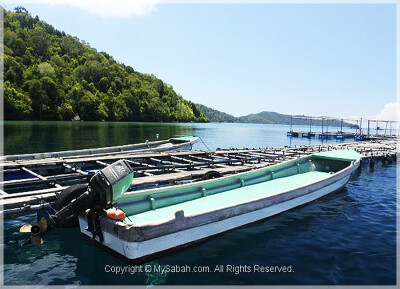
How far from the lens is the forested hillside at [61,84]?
97.5 metres

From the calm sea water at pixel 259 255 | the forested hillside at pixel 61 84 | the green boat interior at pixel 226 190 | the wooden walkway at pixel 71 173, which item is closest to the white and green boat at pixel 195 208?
the green boat interior at pixel 226 190

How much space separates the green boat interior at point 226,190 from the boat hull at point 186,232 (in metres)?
0.42

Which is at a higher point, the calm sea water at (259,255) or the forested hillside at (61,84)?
the forested hillside at (61,84)

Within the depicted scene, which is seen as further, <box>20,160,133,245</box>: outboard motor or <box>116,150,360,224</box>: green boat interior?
<box>116,150,360,224</box>: green boat interior

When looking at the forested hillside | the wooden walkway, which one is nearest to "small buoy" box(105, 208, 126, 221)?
the wooden walkway

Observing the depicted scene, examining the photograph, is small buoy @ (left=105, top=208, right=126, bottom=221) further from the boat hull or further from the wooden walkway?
the wooden walkway

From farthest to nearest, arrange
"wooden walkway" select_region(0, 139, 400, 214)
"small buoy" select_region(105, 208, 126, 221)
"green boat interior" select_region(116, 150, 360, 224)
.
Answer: "wooden walkway" select_region(0, 139, 400, 214) < "green boat interior" select_region(116, 150, 360, 224) < "small buoy" select_region(105, 208, 126, 221)

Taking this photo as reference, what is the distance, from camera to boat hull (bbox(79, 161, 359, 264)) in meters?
6.45

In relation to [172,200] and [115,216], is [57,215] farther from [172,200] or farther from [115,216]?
[172,200]

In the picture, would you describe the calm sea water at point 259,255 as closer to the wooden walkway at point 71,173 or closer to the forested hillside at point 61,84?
the wooden walkway at point 71,173

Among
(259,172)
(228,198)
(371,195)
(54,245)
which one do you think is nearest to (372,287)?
(228,198)

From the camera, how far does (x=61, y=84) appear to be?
124 meters

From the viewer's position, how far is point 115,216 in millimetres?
6547

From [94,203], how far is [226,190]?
20.4ft
